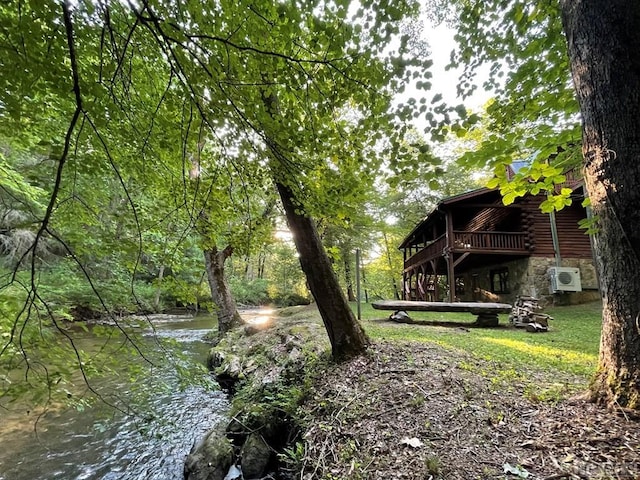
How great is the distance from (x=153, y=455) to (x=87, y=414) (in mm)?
1891

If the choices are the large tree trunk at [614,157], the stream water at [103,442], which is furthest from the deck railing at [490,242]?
the stream water at [103,442]

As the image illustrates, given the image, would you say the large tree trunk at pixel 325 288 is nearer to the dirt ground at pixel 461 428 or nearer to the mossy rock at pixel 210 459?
the dirt ground at pixel 461 428

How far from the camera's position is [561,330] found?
7.75 metres

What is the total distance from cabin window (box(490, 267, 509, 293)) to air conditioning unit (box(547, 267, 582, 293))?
2.57 metres

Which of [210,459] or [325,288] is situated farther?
[325,288]

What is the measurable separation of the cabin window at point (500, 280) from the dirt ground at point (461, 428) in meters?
12.0

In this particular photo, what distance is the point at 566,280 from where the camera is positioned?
11570mm

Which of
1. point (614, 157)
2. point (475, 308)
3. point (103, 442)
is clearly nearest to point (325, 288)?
point (614, 157)

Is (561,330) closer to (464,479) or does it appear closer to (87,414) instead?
(464,479)

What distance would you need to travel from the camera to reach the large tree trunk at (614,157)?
2.13m

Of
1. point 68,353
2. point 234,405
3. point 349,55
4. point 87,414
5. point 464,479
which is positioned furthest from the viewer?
point 87,414

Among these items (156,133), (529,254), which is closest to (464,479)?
(156,133)

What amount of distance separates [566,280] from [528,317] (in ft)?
17.2

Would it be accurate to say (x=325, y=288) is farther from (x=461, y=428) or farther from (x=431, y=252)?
(x=431, y=252)
